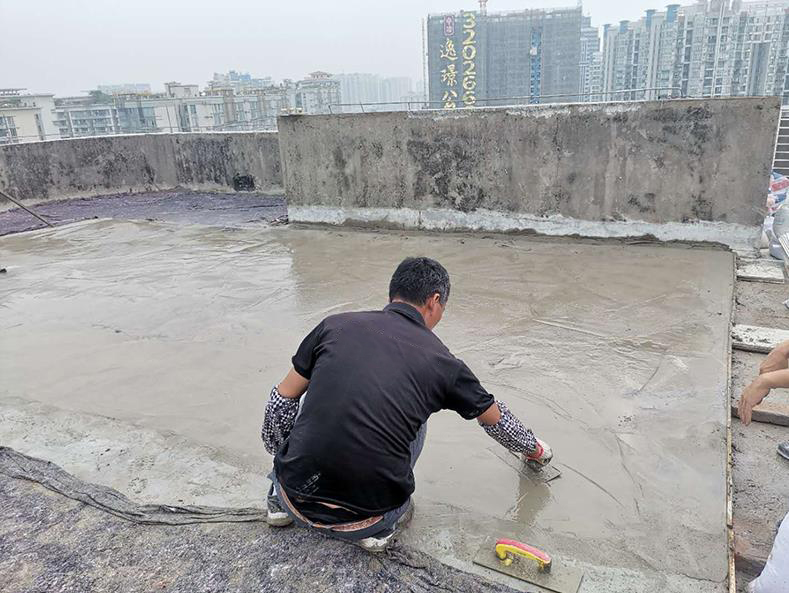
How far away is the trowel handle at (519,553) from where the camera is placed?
1.74 meters

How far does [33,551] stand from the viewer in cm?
193

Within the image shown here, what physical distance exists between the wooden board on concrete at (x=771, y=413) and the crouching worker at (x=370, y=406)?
158 centimetres

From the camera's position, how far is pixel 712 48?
107 ft

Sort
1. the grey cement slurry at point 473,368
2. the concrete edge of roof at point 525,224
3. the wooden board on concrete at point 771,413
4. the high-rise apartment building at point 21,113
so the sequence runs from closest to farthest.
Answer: the grey cement slurry at point 473,368 → the wooden board on concrete at point 771,413 → the concrete edge of roof at point 525,224 → the high-rise apartment building at point 21,113

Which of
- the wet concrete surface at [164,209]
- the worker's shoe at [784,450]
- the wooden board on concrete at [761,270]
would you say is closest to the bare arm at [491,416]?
the worker's shoe at [784,450]

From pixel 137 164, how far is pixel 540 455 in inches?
402

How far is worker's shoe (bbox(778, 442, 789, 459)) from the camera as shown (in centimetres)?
235

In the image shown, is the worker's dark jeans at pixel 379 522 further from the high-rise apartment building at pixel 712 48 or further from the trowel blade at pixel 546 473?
the high-rise apartment building at pixel 712 48

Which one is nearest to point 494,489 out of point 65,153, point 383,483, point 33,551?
point 383,483

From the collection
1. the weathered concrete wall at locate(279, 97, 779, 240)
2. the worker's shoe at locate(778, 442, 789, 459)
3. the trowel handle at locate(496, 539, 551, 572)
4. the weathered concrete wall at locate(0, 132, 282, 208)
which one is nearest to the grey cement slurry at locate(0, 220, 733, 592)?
the trowel handle at locate(496, 539, 551, 572)

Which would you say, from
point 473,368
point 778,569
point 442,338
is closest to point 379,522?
point 778,569

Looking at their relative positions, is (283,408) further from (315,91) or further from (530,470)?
(315,91)

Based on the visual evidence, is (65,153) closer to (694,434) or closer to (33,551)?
(33,551)

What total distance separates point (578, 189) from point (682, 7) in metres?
36.8
